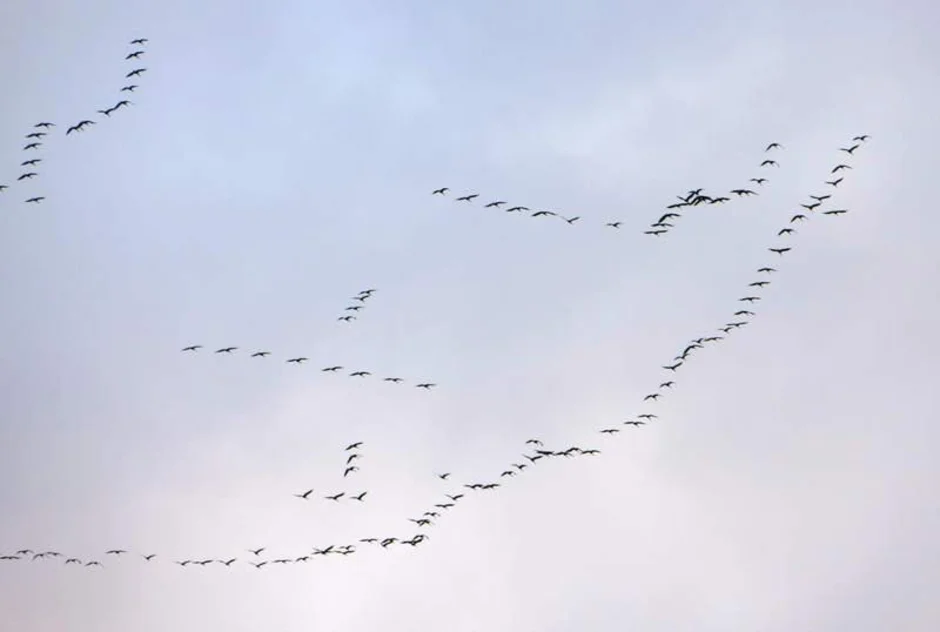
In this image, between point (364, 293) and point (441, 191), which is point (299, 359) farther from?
point (441, 191)

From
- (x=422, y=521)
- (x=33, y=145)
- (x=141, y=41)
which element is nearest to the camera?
(x=141, y=41)

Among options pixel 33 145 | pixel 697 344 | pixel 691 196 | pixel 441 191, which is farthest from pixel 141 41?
pixel 697 344

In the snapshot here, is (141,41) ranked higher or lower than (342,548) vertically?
higher

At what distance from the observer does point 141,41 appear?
148 m

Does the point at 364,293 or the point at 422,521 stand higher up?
the point at 364,293

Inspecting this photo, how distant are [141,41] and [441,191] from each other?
27.5 meters

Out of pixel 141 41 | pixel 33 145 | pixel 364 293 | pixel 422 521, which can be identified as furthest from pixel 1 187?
pixel 422 521

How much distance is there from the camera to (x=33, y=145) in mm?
158500

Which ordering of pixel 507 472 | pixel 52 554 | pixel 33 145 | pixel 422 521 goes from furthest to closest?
1. pixel 52 554
2. pixel 507 472
3. pixel 422 521
4. pixel 33 145

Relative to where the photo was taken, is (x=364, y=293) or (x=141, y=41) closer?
(x=141, y=41)

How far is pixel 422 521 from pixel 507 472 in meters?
17.8

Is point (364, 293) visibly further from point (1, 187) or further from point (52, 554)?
point (52, 554)

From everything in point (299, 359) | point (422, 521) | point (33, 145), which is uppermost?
point (33, 145)

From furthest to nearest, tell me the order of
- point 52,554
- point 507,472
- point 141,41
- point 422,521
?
point 52,554
point 507,472
point 422,521
point 141,41
